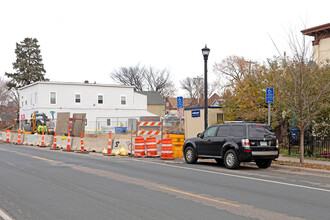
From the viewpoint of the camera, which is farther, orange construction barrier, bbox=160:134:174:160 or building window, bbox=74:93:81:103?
building window, bbox=74:93:81:103

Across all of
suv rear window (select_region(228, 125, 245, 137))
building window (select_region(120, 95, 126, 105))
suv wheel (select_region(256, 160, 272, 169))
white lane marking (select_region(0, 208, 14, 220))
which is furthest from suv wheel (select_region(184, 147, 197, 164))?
building window (select_region(120, 95, 126, 105))

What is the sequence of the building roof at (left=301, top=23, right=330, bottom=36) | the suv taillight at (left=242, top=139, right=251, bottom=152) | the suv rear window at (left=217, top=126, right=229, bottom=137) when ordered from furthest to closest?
the building roof at (left=301, top=23, right=330, bottom=36) → the suv rear window at (left=217, top=126, right=229, bottom=137) → the suv taillight at (left=242, top=139, right=251, bottom=152)

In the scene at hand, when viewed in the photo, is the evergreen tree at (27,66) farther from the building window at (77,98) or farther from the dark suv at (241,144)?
the dark suv at (241,144)

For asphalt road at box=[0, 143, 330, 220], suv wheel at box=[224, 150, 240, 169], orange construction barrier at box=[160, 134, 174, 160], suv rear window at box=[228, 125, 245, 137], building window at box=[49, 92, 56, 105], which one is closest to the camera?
asphalt road at box=[0, 143, 330, 220]

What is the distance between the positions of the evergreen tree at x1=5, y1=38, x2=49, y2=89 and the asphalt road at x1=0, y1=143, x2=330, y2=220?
215 feet

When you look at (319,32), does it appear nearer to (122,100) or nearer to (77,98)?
(122,100)

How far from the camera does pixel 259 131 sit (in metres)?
14.6

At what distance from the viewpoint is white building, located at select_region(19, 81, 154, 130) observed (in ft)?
176

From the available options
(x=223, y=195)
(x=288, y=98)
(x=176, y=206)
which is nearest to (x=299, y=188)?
(x=223, y=195)

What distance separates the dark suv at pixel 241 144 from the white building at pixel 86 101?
37.1m

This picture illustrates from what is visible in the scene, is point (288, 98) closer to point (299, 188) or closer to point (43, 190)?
point (299, 188)

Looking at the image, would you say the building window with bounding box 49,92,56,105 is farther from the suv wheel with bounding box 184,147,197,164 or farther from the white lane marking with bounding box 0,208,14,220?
the white lane marking with bounding box 0,208,14,220

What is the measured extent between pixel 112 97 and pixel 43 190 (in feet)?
162

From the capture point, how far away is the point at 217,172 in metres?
13.7
